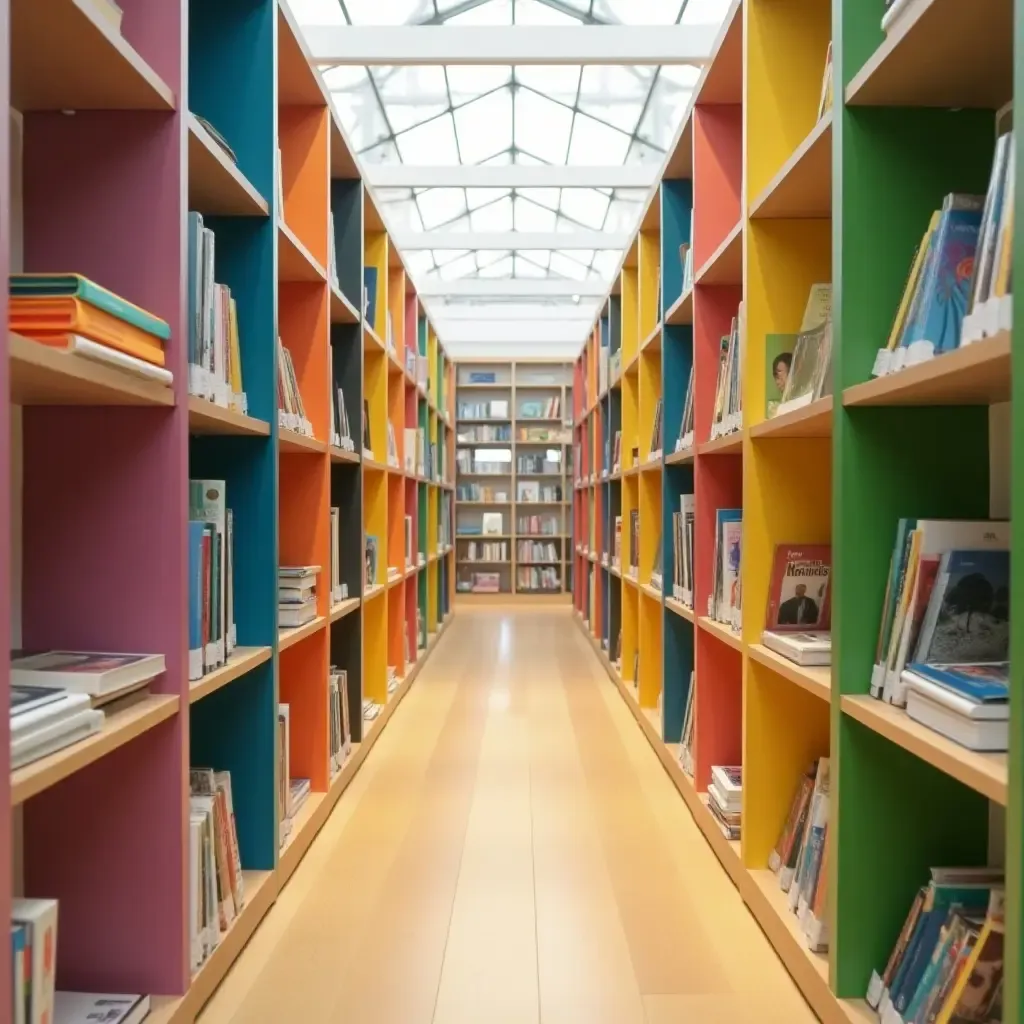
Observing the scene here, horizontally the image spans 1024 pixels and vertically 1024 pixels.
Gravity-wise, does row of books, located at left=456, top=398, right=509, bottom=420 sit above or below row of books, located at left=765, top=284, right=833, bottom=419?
above

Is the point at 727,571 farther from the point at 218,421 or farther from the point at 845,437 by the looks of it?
the point at 218,421

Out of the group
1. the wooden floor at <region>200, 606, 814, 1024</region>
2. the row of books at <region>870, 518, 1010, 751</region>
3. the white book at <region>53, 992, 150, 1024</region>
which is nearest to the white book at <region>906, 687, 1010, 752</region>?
the row of books at <region>870, 518, 1010, 751</region>

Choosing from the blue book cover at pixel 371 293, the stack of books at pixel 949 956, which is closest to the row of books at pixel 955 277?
the stack of books at pixel 949 956

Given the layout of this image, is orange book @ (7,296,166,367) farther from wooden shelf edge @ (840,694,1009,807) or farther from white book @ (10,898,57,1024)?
wooden shelf edge @ (840,694,1009,807)

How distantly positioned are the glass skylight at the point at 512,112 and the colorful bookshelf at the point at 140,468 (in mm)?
2941

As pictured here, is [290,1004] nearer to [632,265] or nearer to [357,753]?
[357,753]

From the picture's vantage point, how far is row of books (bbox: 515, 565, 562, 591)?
9.75 meters

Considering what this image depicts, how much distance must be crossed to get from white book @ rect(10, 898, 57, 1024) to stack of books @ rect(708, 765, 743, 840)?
1674mm

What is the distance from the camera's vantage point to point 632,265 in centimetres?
474

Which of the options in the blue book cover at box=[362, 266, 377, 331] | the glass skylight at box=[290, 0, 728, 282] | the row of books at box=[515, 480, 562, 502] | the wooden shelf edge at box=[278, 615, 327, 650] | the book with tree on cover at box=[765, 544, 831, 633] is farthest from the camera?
the row of books at box=[515, 480, 562, 502]

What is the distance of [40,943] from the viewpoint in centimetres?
118

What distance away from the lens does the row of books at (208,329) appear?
1739mm

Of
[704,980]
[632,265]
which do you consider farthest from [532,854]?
[632,265]

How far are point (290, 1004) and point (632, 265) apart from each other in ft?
12.9
